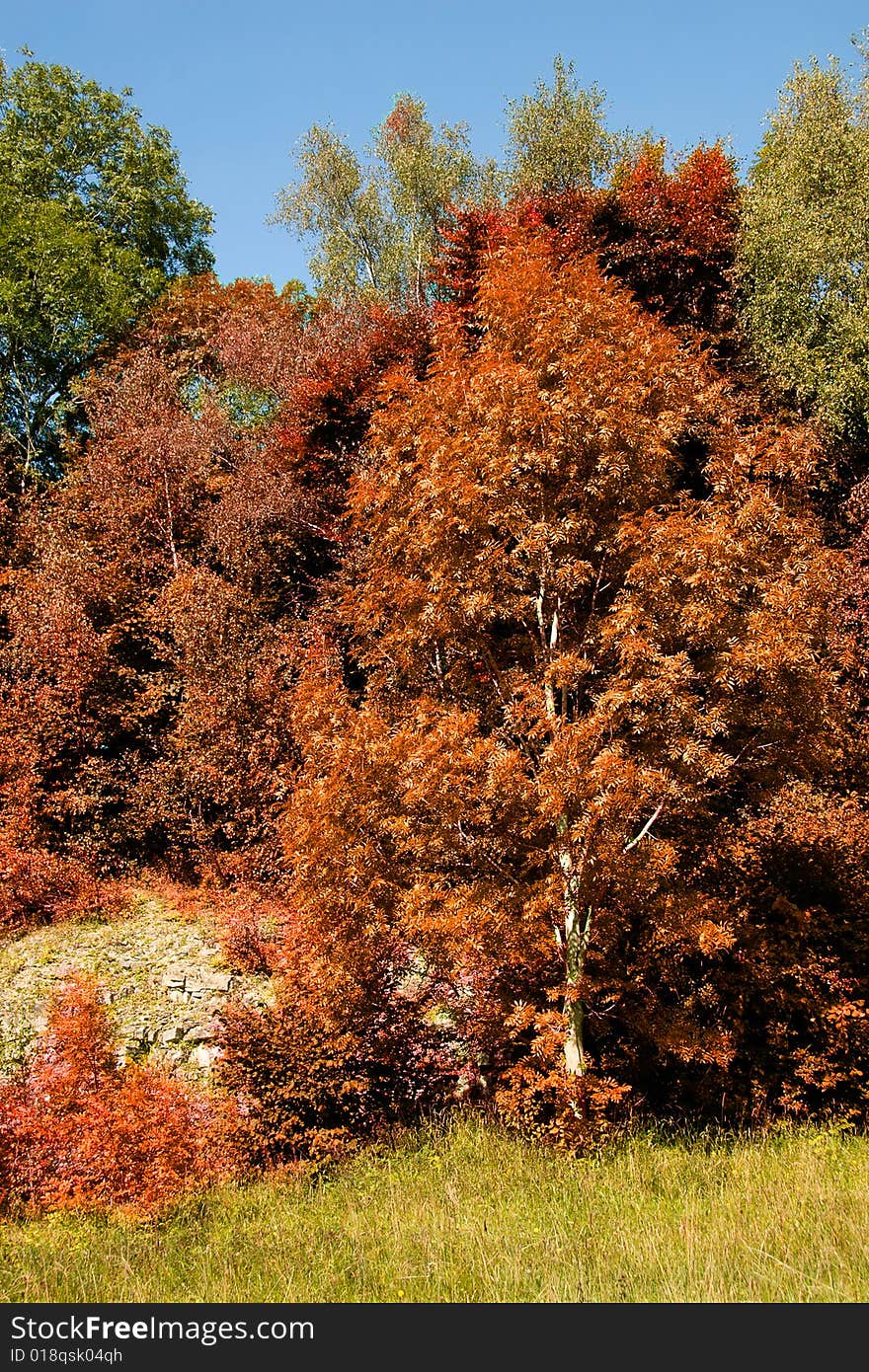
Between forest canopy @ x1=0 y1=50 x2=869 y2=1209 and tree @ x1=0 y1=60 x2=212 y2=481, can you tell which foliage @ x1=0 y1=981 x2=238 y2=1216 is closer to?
forest canopy @ x1=0 y1=50 x2=869 y2=1209

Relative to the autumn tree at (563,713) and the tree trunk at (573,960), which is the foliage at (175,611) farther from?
the tree trunk at (573,960)

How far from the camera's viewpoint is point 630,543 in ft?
30.1

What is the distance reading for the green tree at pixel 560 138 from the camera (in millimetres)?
25109

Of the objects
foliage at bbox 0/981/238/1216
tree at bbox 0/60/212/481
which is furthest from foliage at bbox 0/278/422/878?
foliage at bbox 0/981/238/1216

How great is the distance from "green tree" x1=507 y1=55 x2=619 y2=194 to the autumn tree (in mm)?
17343

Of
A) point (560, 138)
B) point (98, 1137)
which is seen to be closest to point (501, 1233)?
point (98, 1137)

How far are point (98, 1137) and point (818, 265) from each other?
1815cm

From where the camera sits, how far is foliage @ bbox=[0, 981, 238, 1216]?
783 cm

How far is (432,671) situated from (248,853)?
6.81 meters

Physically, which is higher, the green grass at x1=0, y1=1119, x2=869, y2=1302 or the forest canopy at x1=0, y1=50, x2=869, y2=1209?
the forest canopy at x1=0, y1=50, x2=869, y2=1209

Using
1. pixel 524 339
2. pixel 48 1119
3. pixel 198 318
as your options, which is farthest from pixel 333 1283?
pixel 198 318

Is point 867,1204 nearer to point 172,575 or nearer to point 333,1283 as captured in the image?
point 333,1283

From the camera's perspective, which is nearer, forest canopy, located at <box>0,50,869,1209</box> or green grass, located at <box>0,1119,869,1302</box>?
green grass, located at <box>0,1119,869,1302</box>

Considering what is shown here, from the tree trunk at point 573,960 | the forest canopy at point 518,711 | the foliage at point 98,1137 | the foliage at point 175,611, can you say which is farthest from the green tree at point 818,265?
the foliage at point 98,1137
